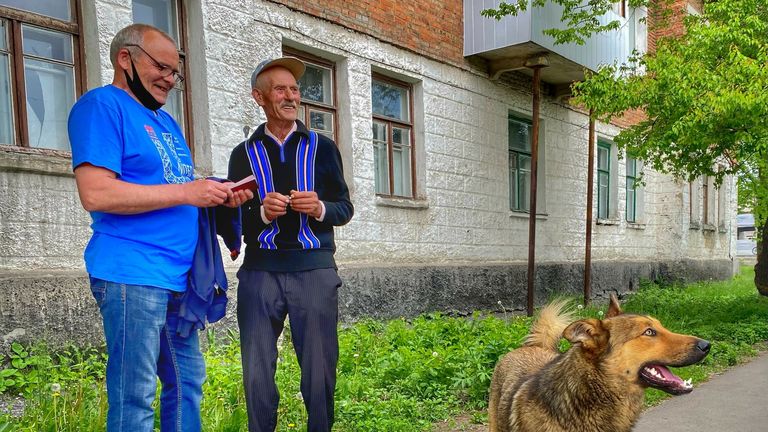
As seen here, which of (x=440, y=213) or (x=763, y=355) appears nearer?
(x=763, y=355)

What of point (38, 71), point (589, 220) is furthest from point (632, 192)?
point (38, 71)

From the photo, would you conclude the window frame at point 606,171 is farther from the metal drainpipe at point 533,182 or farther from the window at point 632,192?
the metal drainpipe at point 533,182

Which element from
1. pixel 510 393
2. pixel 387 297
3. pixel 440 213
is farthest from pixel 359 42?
pixel 510 393

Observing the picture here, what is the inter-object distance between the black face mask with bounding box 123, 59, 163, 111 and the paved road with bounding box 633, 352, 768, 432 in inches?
147

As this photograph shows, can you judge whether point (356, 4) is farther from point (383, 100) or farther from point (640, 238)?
point (640, 238)

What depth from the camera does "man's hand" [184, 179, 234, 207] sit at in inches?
88.5

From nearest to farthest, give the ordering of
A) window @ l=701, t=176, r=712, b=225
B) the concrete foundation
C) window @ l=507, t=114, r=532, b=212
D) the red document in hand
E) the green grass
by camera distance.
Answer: the red document in hand < the green grass < the concrete foundation < window @ l=507, t=114, r=532, b=212 < window @ l=701, t=176, r=712, b=225

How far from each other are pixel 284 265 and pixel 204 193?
67 centimetres

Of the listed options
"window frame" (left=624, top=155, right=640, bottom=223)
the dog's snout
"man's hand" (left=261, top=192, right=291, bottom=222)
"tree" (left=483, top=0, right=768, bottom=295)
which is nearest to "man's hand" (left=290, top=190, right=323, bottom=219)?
"man's hand" (left=261, top=192, right=291, bottom=222)

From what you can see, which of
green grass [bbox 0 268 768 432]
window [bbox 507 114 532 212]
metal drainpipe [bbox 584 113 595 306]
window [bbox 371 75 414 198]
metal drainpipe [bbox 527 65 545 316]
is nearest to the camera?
green grass [bbox 0 268 768 432]

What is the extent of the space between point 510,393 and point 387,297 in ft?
15.5

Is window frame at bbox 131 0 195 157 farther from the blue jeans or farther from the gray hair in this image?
the blue jeans

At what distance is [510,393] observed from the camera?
128 inches

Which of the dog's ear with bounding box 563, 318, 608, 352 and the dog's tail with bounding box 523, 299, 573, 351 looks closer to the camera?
the dog's ear with bounding box 563, 318, 608, 352
